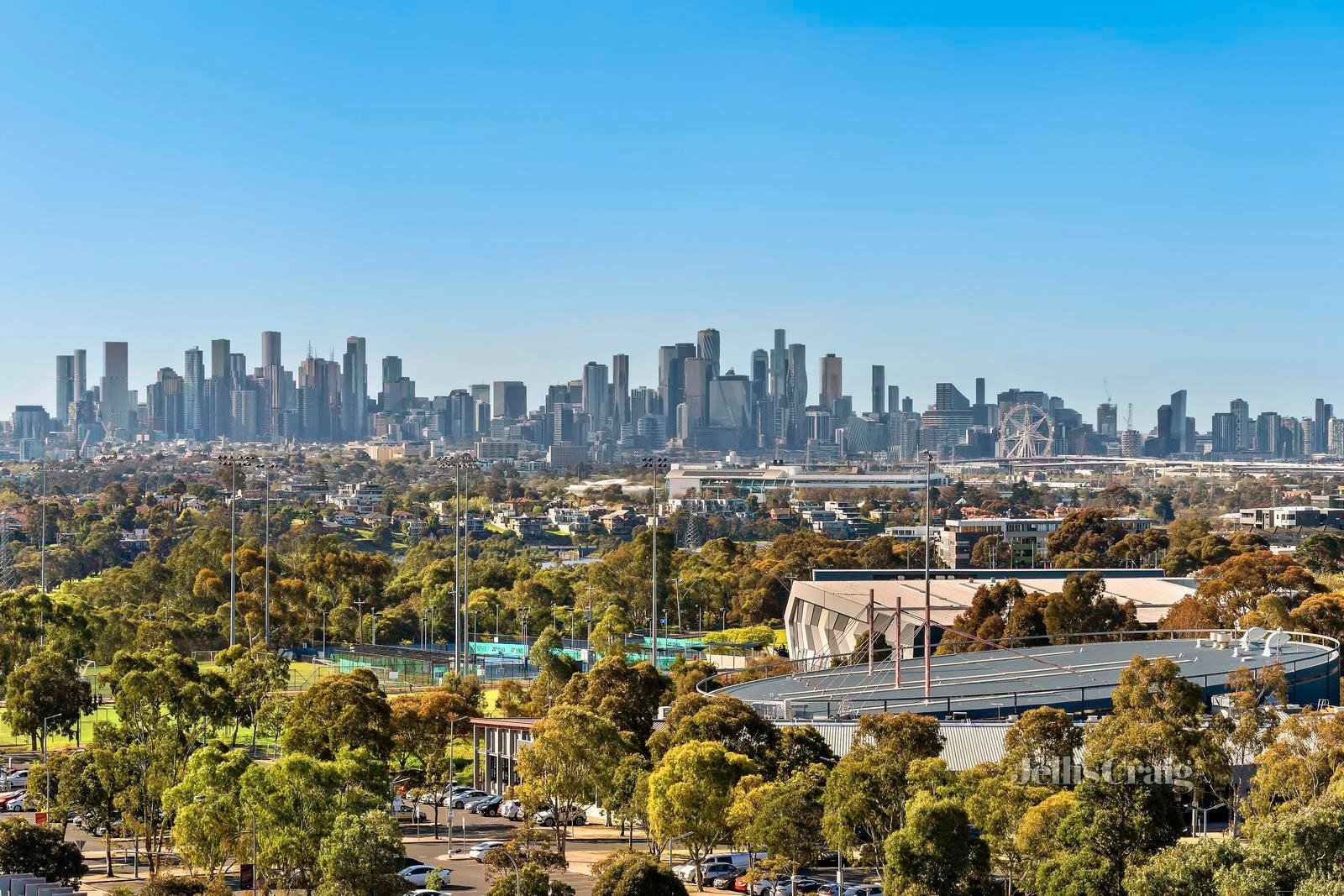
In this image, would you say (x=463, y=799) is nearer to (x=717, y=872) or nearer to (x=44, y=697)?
(x=717, y=872)

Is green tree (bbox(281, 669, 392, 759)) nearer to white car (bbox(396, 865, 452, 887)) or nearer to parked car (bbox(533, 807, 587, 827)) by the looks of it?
parked car (bbox(533, 807, 587, 827))

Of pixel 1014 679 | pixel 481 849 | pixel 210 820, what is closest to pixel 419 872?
pixel 481 849

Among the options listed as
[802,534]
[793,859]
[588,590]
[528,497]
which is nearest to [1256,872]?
[793,859]

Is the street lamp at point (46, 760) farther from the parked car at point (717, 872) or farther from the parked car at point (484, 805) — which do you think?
the parked car at point (717, 872)

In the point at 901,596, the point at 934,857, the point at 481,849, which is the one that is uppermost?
the point at 901,596

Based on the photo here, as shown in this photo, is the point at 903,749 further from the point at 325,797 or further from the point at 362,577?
the point at 362,577

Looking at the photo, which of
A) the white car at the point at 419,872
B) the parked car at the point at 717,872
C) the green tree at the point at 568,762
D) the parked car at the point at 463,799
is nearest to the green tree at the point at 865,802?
the parked car at the point at 717,872
